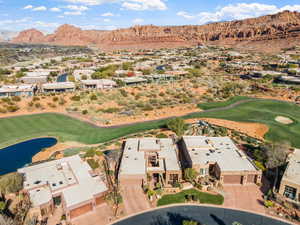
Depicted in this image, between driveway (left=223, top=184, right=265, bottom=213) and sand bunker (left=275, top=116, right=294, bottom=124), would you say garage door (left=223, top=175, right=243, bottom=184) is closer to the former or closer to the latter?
driveway (left=223, top=184, right=265, bottom=213)

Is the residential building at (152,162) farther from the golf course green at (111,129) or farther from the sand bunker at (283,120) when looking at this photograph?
the sand bunker at (283,120)

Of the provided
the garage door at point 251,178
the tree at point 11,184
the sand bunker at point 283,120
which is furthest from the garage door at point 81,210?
the sand bunker at point 283,120

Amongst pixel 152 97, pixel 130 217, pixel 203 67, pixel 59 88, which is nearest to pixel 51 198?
pixel 130 217

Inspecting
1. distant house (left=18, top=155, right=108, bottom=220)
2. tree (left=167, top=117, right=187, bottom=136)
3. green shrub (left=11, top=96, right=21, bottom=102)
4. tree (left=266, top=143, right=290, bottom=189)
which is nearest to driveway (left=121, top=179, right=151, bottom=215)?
distant house (left=18, top=155, right=108, bottom=220)

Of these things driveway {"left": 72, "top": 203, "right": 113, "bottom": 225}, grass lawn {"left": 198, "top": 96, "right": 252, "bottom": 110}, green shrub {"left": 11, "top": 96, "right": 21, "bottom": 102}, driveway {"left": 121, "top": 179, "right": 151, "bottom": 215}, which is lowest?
driveway {"left": 72, "top": 203, "right": 113, "bottom": 225}

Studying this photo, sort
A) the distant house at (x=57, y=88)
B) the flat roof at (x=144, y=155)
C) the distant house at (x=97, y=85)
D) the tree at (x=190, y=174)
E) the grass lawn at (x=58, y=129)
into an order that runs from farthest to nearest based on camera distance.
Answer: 1. the distant house at (x=97, y=85)
2. the distant house at (x=57, y=88)
3. the grass lawn at (x=58, y=129)
4. the flat roof at (x=144, y=155)
5. the tree at (x=190, y=174)
